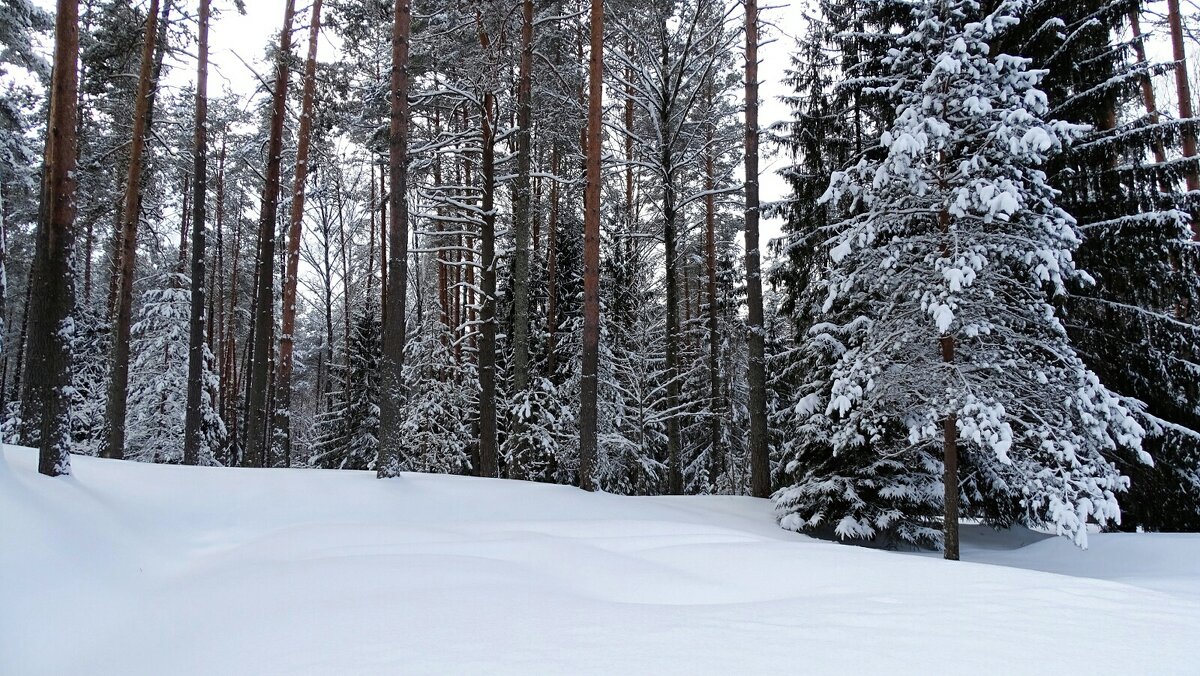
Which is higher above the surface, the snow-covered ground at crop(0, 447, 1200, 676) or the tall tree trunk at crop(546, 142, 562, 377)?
the tall tree trunk at crop(546, 142, 562, 377)

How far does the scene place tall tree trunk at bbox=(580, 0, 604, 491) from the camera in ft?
34.8

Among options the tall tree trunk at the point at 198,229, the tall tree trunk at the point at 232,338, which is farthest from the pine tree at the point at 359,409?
the tall tree trunk at the point at 198,229

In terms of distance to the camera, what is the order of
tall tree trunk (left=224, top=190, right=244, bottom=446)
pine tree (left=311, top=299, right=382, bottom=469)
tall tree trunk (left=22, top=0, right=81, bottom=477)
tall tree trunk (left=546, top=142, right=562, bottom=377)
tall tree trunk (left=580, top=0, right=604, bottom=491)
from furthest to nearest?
1. tall tree trunk (left=224, top=190, right=244, bottom=446)
2. pine tree (left=311, top=299, right=382, bottom=469)
3. tall tree trunk (left=546, top=142, right=562, bottom=377)
4. tall tree trunk (left=580, top=0, right=604, bottom=491)
5. tall tree trunk (left=22, top=0, right=81, bottom=477)

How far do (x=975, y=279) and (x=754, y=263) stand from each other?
16.5 feet

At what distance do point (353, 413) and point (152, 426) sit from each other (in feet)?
19.4

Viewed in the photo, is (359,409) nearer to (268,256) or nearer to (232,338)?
(232,338)

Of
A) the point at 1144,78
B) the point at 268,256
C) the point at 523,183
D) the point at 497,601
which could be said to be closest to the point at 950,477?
the point at 497,601

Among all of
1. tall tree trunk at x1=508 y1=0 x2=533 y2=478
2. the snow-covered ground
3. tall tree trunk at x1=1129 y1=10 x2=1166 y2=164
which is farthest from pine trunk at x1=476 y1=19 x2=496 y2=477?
tall tree trunk at x1=1129 y1=10 x2=1166 y2=164

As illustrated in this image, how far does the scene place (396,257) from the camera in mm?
9523

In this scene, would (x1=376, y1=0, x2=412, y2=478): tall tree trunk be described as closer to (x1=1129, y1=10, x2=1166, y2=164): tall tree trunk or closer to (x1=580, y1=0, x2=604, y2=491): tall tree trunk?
(x1=580, y1=0, x2=604, y2=491): tall tree trunk

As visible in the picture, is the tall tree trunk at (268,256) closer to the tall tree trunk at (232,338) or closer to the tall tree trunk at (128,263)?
the tall tree trunk at (128,263)

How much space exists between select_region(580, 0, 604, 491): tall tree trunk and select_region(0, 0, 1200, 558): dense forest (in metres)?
0.07

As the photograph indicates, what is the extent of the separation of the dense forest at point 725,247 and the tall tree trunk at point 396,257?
0.05 meters

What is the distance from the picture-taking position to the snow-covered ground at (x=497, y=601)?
255 cm
